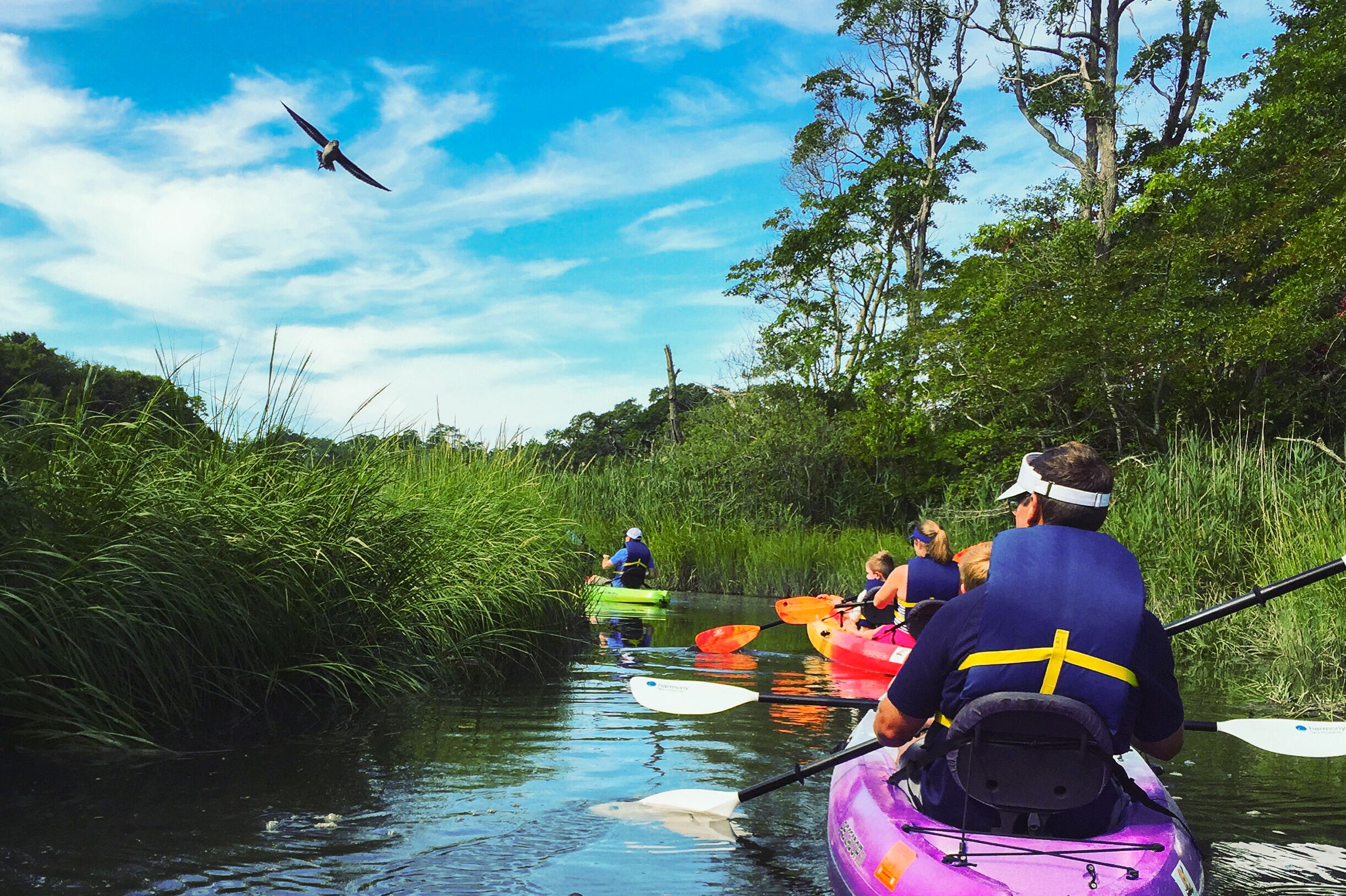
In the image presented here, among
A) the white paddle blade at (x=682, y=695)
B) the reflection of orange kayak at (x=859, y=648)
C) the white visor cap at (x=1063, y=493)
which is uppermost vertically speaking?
the white visor cap at (x=1063, y=493)

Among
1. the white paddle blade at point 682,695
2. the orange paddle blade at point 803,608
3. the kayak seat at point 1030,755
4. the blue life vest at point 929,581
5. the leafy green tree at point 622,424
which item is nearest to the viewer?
the kayak seat at point 1030,755

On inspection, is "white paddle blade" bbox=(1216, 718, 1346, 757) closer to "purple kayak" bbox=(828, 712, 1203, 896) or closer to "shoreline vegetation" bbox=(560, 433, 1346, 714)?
"purple kayak" bbox=(828, 712, 1203, 896)

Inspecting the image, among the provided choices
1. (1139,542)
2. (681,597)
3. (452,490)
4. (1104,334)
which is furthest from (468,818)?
(1104,334)

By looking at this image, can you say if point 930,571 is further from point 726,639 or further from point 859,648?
point 726,639

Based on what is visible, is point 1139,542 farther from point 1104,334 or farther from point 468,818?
point 468,818

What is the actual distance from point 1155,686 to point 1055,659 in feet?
1.20

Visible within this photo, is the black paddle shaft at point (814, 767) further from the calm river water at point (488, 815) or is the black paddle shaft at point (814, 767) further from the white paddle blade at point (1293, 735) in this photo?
the white paddle blade at point (1293, 735)

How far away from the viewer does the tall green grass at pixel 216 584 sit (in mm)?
4676

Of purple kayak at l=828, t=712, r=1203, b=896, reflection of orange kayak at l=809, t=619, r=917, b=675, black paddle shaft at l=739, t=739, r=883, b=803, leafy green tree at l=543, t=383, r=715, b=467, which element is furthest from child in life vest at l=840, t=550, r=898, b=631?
leafy green tree at l=543, t=383, r=715, b=467

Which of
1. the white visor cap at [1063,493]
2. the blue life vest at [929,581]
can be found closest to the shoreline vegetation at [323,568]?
the blue life vest at [929,581]

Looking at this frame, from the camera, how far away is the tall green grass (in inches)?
184

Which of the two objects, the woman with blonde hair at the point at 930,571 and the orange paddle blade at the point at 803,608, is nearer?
the woman with blonde hair at the point at 930,571

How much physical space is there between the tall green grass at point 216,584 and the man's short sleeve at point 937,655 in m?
3.51

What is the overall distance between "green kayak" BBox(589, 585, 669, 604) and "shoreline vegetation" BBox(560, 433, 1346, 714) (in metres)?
1.45
